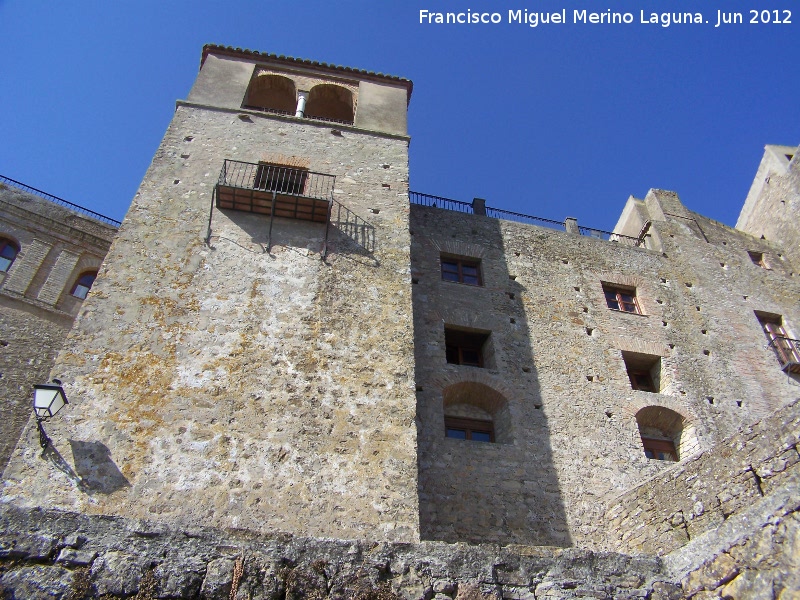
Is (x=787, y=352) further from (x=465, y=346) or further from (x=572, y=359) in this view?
(x=465, y=346)

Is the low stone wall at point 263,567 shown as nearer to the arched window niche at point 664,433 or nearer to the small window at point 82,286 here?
the arched window niche at point 664,433

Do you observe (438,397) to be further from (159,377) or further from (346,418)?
(159,377)

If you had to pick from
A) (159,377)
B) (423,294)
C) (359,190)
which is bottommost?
(159,377)

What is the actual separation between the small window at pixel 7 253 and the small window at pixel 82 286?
1395 mm

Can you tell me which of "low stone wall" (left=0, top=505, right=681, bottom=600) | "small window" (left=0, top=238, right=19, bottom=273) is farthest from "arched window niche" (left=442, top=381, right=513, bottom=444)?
"small window" (left=0, top=238, right=19, bottom=273)

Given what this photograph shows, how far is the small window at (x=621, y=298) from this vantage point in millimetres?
15430

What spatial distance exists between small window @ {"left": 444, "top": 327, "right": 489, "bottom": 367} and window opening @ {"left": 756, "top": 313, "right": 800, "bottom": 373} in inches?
286

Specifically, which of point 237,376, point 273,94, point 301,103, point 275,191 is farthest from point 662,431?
point 273,94

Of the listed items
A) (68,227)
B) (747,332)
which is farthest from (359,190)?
(747,332)

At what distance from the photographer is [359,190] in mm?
12930

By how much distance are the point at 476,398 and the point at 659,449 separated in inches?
152

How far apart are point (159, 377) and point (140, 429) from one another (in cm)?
84

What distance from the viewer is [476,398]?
12.5 metres

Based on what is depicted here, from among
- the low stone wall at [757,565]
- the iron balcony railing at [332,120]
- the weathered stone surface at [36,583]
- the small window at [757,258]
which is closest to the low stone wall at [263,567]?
the weathered stone surface at [36,583]
